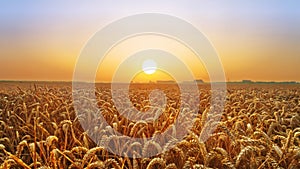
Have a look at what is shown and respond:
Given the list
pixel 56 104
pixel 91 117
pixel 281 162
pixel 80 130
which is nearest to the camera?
pixel 281 162

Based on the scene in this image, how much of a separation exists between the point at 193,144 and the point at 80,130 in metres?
2.73

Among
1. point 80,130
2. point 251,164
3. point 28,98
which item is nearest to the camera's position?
point 251,164

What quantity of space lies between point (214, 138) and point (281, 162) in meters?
1.24

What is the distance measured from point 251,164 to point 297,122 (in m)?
3.74

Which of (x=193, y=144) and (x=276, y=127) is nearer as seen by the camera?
(x=193, y=144)

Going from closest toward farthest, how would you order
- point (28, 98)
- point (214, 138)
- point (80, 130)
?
point (214, 138)
point (80, 130)
point (28, 98)

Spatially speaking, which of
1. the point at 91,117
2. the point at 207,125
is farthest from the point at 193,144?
the point at 91,117

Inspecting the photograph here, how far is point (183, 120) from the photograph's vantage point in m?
6.61

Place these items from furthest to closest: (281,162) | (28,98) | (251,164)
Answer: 1. (28,98)
2. (281,162)
3. (251,164)

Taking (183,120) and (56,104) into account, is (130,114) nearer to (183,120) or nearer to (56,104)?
(183,120)

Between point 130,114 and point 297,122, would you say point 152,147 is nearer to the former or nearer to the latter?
point 130,114

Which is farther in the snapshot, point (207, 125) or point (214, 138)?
point (207, 125)

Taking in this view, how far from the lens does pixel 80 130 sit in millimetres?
6445

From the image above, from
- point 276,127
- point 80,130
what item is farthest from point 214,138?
point 80,130
